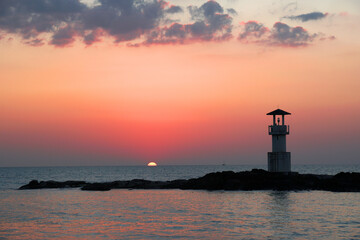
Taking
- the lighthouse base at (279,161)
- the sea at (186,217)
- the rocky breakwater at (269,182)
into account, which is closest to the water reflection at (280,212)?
the sea at (186,217)

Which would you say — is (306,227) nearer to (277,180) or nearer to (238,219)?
(238,219)

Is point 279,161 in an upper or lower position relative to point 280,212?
upper

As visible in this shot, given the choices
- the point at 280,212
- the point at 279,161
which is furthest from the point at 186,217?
the point at 279,161

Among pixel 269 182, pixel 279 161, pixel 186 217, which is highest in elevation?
pixel 279 161

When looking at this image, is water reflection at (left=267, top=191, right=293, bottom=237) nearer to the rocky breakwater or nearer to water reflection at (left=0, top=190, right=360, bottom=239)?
water reflection at (left=0, top=190, right=360, bottom=239)

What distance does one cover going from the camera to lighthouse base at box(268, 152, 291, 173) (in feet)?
199

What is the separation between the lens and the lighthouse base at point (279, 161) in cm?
6078

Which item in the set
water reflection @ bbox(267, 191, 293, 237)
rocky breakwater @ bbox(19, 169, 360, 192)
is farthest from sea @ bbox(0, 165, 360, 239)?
rocky breakwater @ bbox(19, 169, 360, 192)

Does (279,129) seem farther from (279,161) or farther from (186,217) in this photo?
(186,217)

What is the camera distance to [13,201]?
51.8 metres

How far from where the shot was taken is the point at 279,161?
6081cm

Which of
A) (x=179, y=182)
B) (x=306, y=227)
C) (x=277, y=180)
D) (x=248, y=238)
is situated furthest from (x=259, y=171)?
(x=248, y=238)

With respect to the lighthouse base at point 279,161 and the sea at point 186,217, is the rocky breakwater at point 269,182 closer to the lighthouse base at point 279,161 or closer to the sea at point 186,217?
the lighthouse base at point 279,161

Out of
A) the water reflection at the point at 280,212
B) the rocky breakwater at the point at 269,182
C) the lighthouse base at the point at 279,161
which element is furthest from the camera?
the lighthouse base at the point at 279,161
